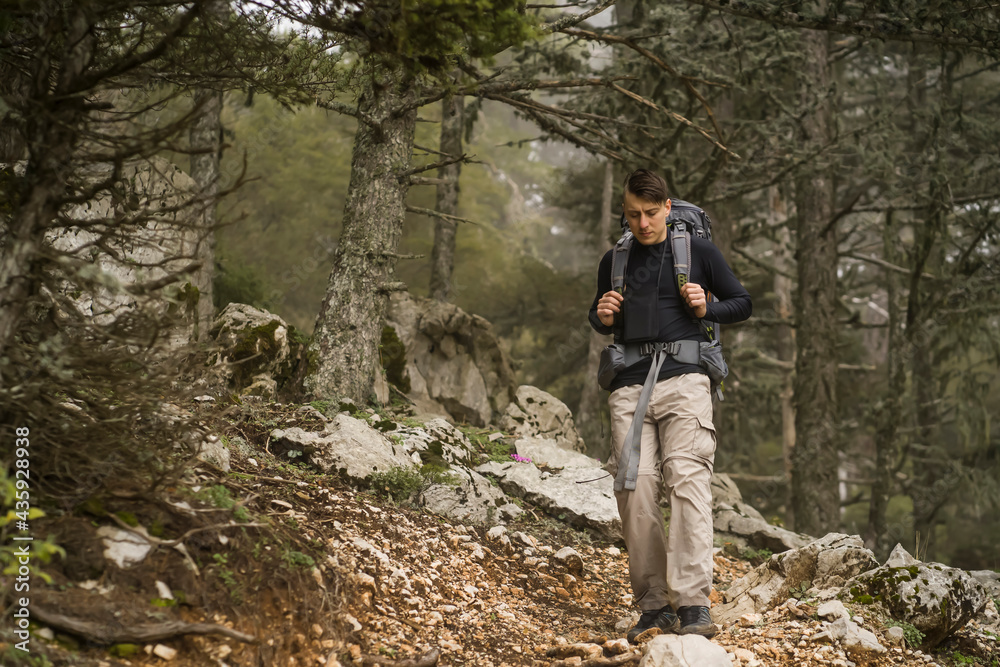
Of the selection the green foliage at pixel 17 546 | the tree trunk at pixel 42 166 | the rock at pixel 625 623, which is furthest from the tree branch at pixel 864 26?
the green foliage at pixel 17 546

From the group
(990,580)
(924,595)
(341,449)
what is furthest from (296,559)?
(990,580)

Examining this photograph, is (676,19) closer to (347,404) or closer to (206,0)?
(347,404)

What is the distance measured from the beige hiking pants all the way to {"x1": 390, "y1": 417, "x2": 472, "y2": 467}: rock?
2175mm

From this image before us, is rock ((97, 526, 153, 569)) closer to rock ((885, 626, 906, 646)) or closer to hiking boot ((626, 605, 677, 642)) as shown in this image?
hiking boot ((626, 605, 677, 642))

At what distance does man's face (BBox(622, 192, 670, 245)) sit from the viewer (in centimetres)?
427

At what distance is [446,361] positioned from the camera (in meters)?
9.54

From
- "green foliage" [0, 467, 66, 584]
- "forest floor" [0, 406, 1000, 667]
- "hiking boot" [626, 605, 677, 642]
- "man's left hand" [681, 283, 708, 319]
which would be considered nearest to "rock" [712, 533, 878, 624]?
"forest floor" [0, 406, 1000, 667]

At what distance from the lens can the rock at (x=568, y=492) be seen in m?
6.24

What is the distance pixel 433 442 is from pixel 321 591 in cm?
296

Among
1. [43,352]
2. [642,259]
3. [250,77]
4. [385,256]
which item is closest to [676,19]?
[385,256]

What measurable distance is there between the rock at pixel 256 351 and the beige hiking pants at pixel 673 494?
3483 millimetres

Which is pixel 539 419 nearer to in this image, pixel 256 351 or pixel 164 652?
pixel 256 351

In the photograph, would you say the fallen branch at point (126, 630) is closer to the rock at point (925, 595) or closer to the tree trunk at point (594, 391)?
the rock at point (925, 595)

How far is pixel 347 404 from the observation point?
6434mm
